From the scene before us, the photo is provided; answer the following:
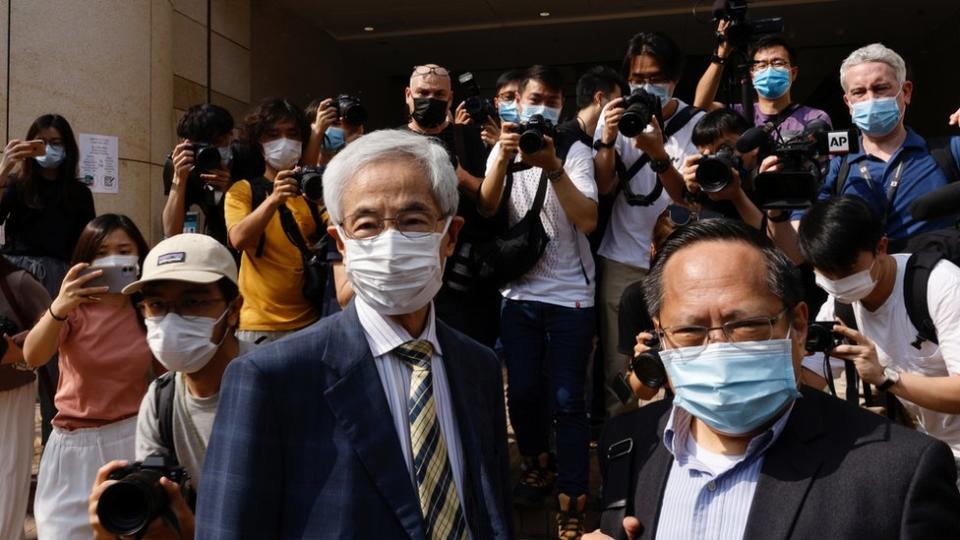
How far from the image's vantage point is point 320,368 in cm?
193

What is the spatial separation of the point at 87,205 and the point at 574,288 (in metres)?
3.20

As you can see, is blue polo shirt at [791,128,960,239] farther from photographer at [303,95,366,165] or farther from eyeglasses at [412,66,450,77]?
photographer at [303,95,366,165]

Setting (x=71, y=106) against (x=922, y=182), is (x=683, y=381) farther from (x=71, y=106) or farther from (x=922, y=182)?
(x=71, y=106)

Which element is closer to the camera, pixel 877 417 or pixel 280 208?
pixel 877 417

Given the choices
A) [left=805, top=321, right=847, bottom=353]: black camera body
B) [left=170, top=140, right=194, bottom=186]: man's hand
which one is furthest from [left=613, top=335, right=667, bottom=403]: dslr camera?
[left=170, top=140, right=194, bottom=186]: man's hand

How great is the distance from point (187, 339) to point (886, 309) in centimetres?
240

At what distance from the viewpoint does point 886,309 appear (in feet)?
10.4

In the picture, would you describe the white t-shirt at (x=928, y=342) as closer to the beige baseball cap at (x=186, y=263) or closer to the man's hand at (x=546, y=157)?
the man's hand at (x=546, y=157)

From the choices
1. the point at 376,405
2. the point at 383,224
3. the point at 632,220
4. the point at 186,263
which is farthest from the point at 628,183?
the point at 376,405

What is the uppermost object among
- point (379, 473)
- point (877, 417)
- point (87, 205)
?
point (87, 205)

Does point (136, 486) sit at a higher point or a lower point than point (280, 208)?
→ lower

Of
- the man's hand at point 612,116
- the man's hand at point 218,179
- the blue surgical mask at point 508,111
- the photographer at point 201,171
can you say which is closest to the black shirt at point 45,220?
the photographer at point 201,171

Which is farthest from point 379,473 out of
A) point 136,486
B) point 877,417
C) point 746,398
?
point 877,417

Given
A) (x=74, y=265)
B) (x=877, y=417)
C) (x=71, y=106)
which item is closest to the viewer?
(x=877, y=417)
